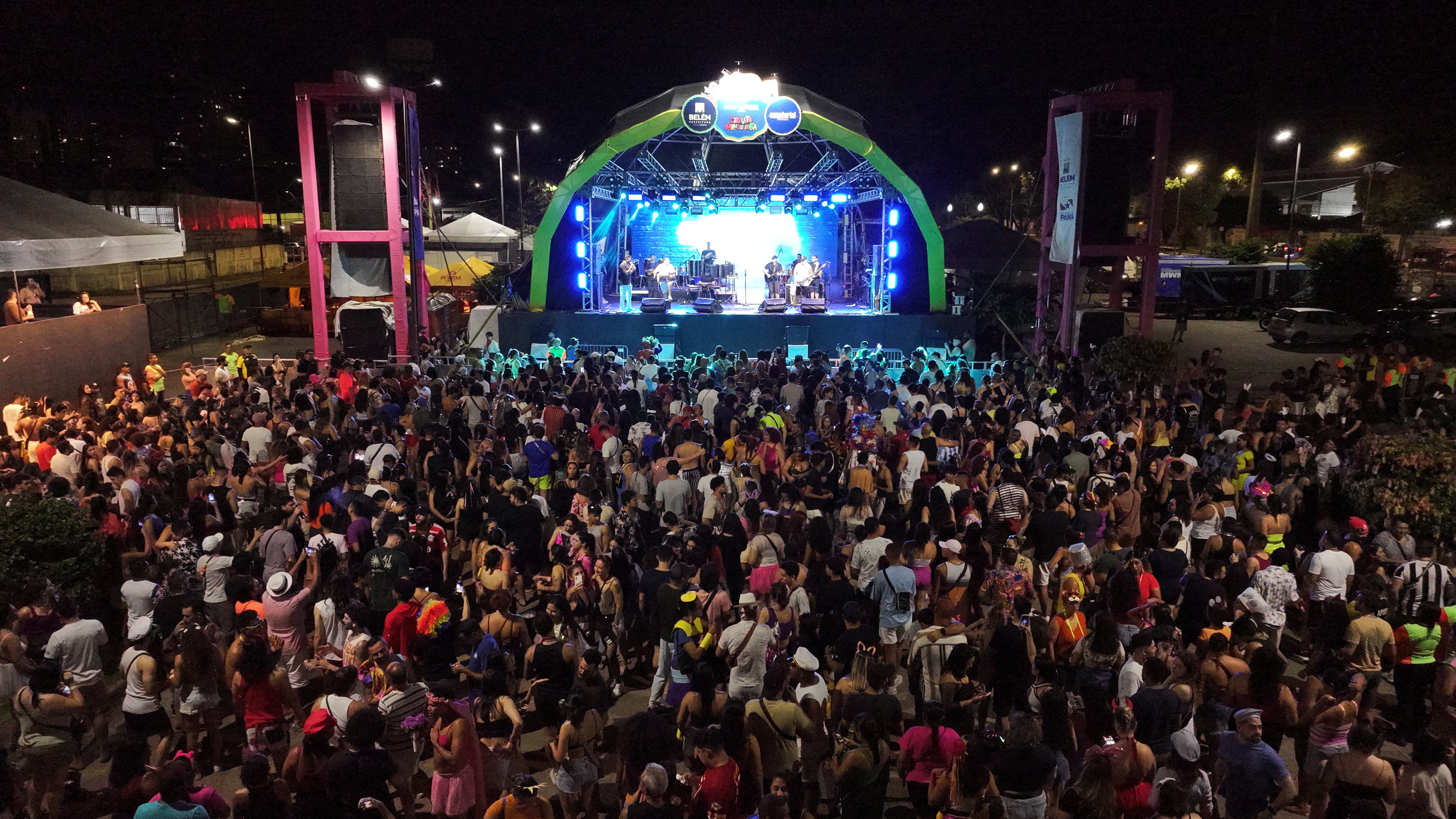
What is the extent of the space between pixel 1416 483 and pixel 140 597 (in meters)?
9.67

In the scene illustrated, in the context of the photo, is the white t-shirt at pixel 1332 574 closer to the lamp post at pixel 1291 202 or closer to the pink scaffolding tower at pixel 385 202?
the pink scaffolding tower at pixel 385 202

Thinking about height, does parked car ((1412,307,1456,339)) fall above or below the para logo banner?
below

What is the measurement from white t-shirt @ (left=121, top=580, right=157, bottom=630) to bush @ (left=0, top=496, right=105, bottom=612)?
90 cm

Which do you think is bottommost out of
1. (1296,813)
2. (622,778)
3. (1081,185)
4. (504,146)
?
(1296,813)

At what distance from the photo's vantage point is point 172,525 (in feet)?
24.3

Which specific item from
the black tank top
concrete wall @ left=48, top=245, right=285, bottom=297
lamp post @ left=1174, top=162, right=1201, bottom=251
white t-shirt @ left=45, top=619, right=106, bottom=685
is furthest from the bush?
lamp post @ left=1174, top=162, right=1201, bottom=251

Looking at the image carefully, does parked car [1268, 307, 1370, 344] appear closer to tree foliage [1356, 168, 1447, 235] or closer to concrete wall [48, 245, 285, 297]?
tree foliage [1356, 168, 1447, 235]

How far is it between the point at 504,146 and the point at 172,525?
240 feet

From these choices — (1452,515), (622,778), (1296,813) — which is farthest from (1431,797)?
(1452,515)

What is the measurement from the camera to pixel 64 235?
523 inches

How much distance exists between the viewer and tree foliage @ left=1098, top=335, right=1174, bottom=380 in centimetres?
1288

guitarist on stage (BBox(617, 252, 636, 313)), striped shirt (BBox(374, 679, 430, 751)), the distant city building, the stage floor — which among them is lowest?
striped shirt (BBox(374, 679, 430, 751))

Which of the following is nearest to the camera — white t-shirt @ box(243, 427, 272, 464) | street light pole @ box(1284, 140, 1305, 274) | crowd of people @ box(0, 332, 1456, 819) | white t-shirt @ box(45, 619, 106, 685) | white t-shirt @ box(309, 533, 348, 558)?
crowd of people @ box(0, 332, 1456, 819)

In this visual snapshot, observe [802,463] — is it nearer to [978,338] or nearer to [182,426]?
[182,426]
